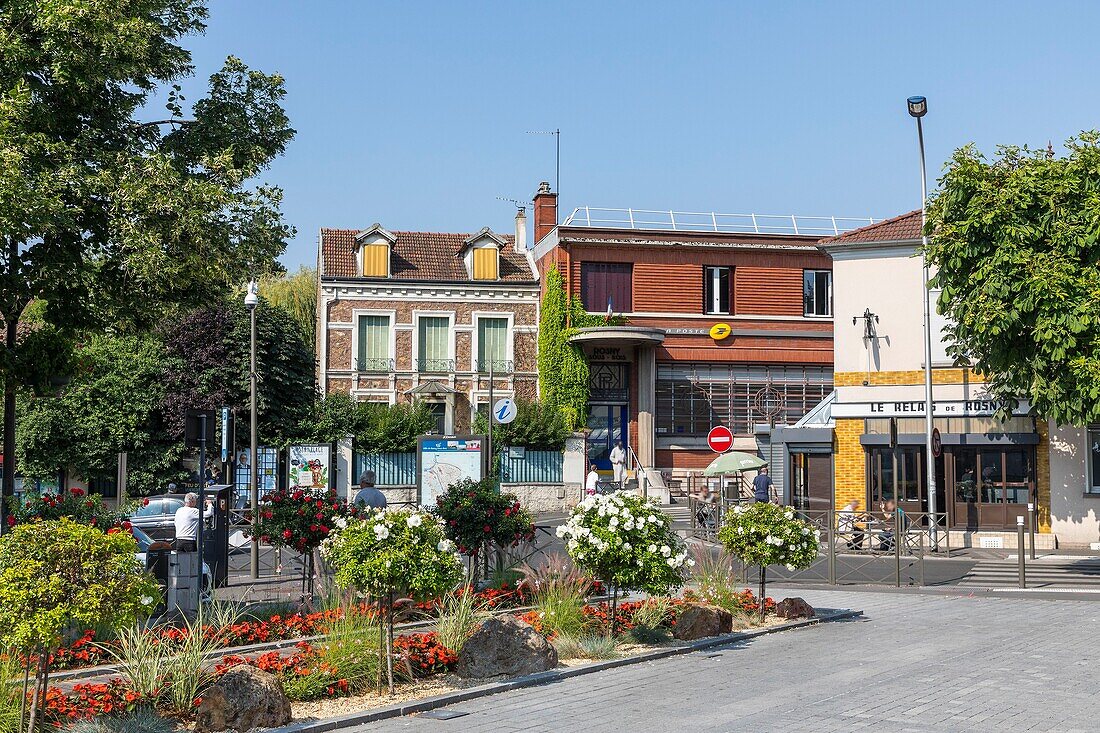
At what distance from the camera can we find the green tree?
3544 cm

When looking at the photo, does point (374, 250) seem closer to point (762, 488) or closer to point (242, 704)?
point (762, 488)

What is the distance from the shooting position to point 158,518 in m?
24.0

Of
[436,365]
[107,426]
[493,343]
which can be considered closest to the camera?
[107,426]

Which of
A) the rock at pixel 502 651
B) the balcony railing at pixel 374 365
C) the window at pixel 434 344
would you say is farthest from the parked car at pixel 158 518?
the window at pixel 434 344

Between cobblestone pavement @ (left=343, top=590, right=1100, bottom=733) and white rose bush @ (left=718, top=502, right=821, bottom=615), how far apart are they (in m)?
1.01

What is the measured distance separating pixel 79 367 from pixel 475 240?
96.8 feet

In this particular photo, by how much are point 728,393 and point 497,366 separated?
843cm

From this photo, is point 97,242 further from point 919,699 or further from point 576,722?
point 919,699

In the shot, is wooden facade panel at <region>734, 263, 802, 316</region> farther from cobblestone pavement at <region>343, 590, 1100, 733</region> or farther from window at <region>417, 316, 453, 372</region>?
cobblestone pavement at <region>343, 590, 1100, 733</region>

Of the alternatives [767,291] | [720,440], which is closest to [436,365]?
[767,291]

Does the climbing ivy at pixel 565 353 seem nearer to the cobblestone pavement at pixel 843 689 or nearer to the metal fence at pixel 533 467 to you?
the metal fence at pixel 533 467

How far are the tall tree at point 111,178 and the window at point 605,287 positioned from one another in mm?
26819

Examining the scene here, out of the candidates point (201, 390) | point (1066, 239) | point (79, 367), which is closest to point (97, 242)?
point (79, 367)

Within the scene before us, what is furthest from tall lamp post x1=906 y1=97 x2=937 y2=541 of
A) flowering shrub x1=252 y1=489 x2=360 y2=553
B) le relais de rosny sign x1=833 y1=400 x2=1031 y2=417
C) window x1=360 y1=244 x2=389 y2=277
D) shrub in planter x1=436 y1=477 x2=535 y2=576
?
window x1=360 y1=244 x2=389 y2=277
